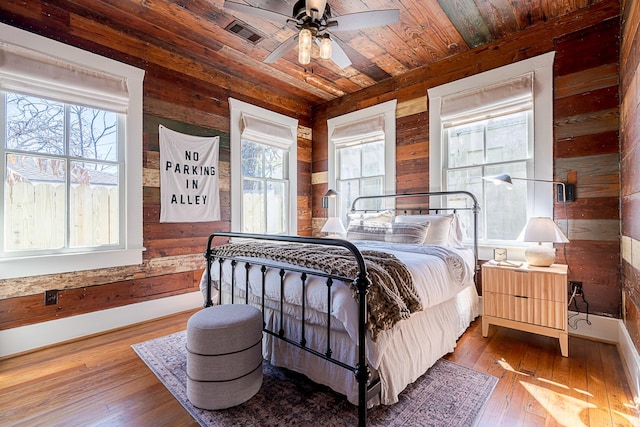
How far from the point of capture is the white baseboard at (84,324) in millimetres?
2279

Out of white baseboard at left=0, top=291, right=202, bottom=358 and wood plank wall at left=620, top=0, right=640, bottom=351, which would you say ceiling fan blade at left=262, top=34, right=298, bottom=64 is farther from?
white baseboard at left=0, top=291, right=202, bottom=358

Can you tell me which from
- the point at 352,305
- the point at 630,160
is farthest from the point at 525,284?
the point at 352,305

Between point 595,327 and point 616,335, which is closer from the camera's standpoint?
point 616,335

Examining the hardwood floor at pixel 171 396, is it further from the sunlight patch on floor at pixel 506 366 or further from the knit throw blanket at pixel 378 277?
the knit throw blanket at pixel 378 277

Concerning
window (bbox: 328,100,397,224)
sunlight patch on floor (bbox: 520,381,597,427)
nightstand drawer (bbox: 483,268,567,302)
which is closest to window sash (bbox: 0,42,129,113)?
window (bbox: 328,100,397,224)

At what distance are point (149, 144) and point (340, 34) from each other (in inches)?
88.9

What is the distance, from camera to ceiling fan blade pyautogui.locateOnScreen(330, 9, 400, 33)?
1.95 meters

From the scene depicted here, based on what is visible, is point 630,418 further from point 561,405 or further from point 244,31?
point 244,31

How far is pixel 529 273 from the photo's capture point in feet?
7.60

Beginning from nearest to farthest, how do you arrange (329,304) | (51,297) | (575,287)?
(329,304)
(51,297)
(575,287)

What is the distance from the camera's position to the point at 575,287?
2.56 metres

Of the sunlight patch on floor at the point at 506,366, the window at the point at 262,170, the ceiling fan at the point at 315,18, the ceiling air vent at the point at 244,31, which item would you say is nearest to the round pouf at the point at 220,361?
the sunlight patch on floor at the point at 506,366

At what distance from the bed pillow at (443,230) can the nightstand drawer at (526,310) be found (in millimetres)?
615

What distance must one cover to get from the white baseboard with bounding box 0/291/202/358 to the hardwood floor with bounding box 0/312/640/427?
0.09 meters
